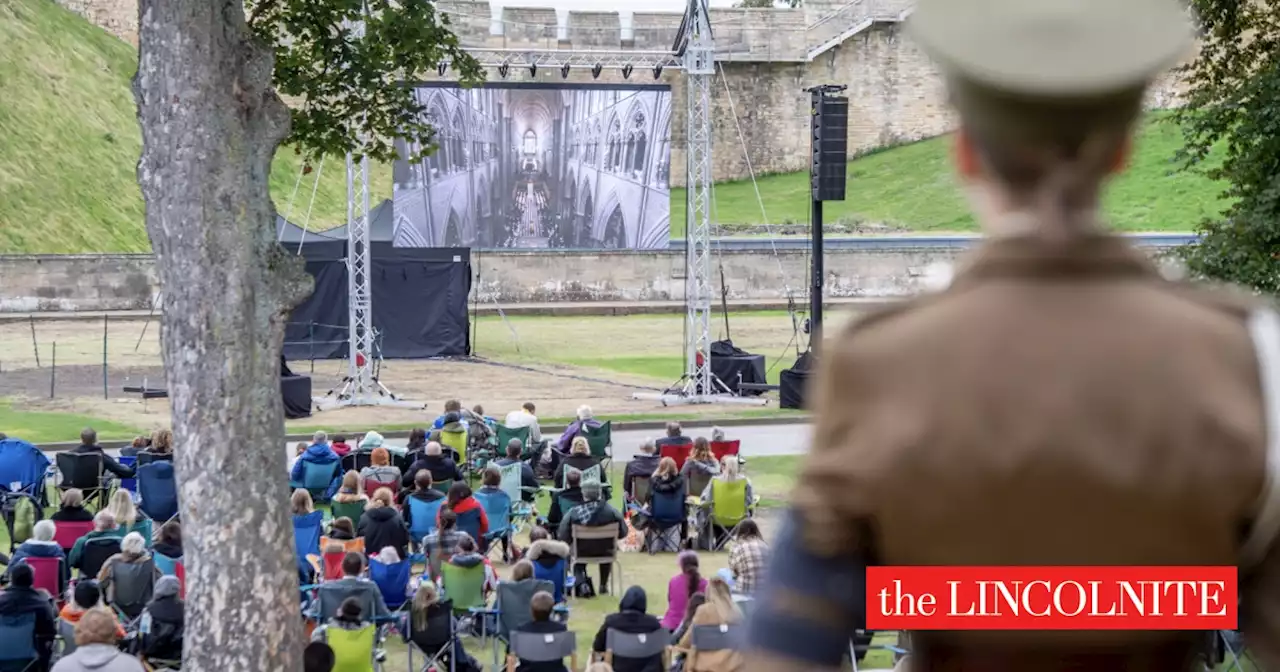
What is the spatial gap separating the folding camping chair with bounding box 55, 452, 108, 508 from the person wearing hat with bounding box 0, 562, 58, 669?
570 centimetres

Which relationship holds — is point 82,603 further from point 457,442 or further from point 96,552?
point 457,442

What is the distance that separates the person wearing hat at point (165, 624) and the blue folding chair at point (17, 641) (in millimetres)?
718

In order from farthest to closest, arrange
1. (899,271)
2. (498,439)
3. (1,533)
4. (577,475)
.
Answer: (899,271)
(498,439)
(1,533)
(577,475)

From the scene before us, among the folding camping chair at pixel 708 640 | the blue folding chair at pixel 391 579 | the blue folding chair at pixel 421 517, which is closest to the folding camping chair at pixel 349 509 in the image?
the blue folding chair at pixel 421 517

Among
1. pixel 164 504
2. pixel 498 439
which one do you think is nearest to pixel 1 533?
pixel 164 504

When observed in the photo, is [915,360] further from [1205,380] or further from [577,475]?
[577,475]

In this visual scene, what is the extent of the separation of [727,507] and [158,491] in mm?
5394

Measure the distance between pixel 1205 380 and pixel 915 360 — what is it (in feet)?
0.91

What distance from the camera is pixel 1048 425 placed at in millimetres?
1505

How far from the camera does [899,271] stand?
42.6m

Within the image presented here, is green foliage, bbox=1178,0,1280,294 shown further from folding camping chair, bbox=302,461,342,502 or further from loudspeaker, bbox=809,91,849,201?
folding camping chair, bbox=302,461,342,502

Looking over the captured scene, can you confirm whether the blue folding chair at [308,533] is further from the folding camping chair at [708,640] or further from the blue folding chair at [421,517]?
the folding camping chair at [708,640]

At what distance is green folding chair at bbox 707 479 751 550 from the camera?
48.3ft

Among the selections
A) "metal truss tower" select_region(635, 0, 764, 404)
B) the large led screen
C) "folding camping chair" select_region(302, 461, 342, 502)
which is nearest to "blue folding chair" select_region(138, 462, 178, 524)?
"folding camping chair" select_region(302, 461, 342, 502)
